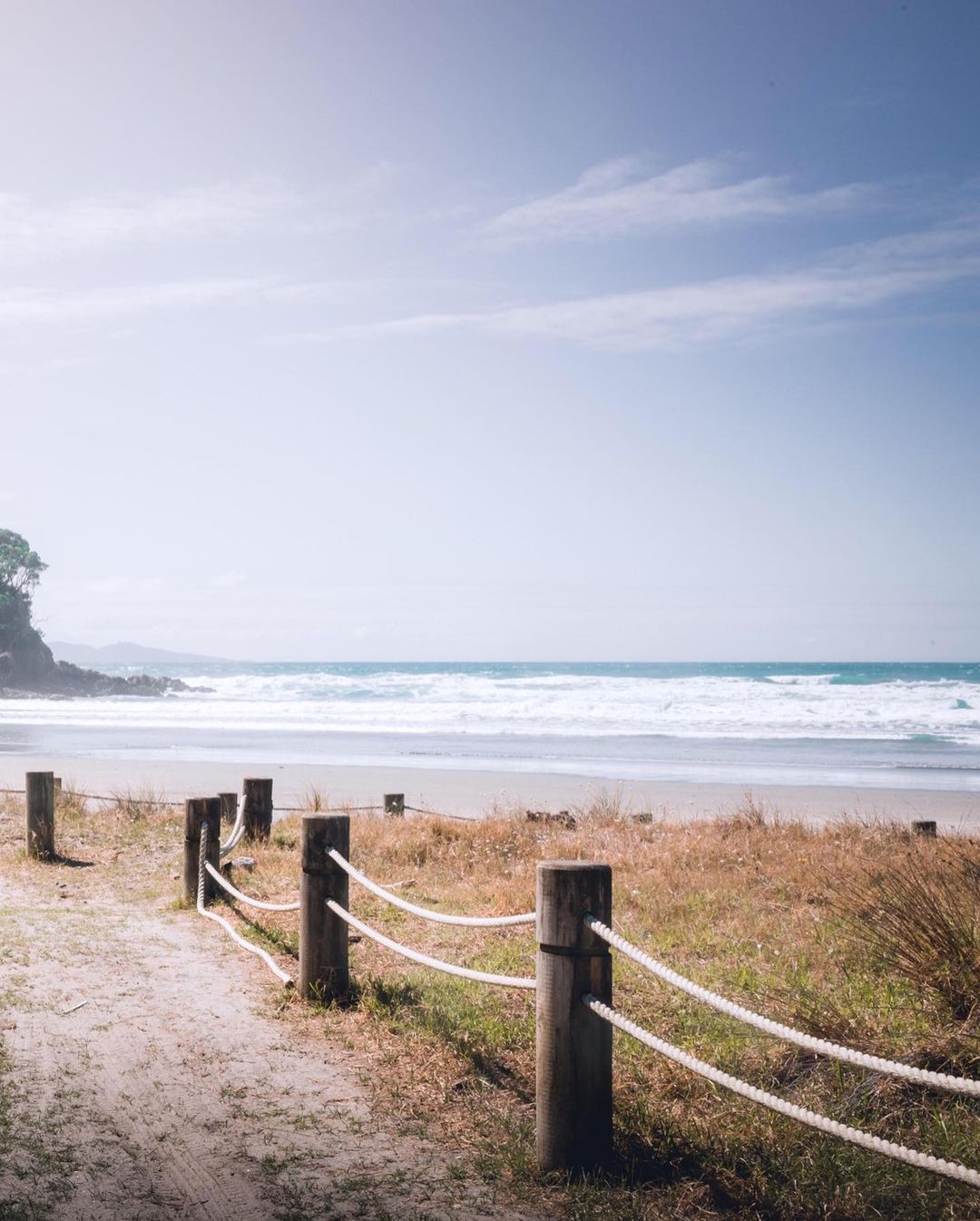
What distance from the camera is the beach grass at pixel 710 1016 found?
365 cm

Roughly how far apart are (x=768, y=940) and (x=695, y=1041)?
2.23 metres

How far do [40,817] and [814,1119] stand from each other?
9264 millimetres

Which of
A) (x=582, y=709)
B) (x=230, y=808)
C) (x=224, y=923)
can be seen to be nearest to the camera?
(x=224, y=923)

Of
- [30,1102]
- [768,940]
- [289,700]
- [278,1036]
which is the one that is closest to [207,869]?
[278,1036]

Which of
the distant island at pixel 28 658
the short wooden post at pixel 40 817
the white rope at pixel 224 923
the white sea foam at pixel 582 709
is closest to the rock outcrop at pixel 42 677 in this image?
the distant island at pixel 28 658

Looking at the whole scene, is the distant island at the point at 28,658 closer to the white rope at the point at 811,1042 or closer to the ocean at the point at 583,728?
the ocean at the point at 583,728

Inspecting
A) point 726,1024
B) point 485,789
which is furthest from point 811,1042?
point 485,789

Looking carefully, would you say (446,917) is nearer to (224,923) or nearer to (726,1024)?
(726,1024)

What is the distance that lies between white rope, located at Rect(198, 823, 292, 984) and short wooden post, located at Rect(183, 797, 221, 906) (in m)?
0.04

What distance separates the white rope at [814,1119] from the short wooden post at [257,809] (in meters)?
7.61

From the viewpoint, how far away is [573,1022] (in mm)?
3631

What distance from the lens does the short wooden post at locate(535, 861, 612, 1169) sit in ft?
11.8

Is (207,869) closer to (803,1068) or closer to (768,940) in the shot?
(768,940)

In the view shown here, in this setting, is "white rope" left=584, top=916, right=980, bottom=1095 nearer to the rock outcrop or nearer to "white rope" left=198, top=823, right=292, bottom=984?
"white rope" left=198, top=823, right=292, bottom=984
